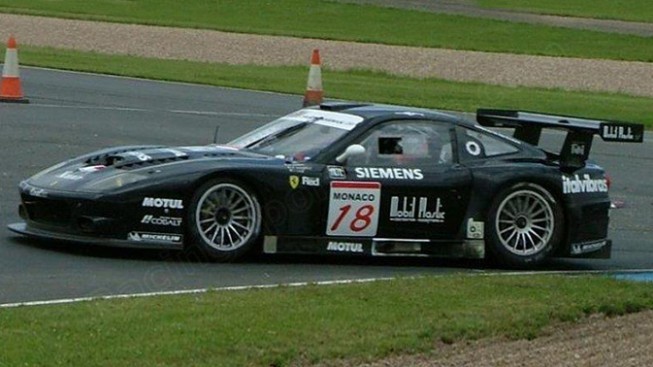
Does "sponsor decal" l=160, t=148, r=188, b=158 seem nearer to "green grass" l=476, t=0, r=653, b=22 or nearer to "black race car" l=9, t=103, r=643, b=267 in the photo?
"black race car" l=9, t=103, r=643, b=267

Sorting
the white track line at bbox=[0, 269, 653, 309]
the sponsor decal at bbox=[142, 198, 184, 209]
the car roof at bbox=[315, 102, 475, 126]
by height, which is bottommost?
the white track line at bbox=[0, 269, 653, 309]

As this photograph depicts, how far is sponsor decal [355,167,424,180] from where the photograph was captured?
1084cm

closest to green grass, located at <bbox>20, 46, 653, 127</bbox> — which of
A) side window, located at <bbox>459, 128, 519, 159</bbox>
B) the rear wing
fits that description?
the rear wing

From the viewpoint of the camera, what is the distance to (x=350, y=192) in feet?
35.2

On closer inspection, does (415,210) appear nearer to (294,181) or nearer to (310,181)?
(310,181)

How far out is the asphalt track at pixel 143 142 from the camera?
9.62 metres

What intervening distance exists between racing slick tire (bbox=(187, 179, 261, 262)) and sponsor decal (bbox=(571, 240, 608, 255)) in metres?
2.54

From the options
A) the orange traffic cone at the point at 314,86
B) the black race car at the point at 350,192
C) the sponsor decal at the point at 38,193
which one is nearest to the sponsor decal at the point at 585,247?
the black race car at the point at 350,192

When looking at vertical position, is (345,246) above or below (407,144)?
below

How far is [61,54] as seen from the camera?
93.5ft

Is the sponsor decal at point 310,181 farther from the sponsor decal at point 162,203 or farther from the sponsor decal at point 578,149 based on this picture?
the sponsor decal at point 578,149

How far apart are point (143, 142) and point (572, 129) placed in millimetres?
6343

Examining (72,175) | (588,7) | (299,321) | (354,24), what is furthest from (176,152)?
(588,7)

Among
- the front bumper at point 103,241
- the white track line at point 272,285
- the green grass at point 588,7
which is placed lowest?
the white track line at point 272,285
